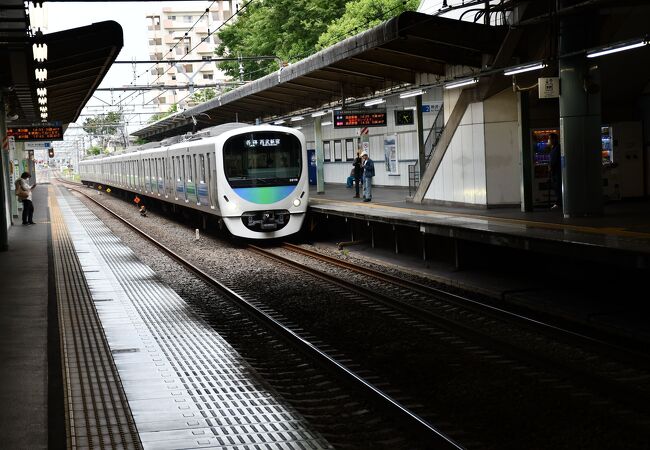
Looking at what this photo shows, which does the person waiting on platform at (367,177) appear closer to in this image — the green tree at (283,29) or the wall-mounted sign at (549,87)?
the wall-mounted sign at (549,87)

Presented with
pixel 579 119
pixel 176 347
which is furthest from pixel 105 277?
pixel 579 119

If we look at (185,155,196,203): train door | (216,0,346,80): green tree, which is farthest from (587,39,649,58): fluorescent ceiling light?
(216,0,346,80): green tree

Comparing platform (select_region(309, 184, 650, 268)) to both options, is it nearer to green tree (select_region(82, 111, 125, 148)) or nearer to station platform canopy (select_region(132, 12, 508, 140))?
station platform canopy (select_region(132, 12, 508, 140))

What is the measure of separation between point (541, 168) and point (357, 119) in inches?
271

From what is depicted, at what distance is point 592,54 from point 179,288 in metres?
7.62

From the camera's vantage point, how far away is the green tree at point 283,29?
Answer: 153 ft

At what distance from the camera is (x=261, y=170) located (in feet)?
63.6

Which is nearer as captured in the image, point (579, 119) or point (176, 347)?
point (176, 347)

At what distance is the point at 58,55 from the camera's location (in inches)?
539

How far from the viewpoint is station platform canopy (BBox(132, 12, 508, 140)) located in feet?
52.7

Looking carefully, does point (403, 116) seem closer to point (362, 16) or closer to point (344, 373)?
point (362, 16)

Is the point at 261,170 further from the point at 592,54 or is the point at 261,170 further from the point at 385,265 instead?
the point at 592,54

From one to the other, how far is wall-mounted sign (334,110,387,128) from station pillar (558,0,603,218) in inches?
350

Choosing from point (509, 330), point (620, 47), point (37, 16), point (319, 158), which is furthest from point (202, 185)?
point (509, 330)
